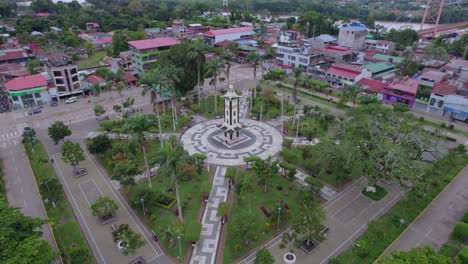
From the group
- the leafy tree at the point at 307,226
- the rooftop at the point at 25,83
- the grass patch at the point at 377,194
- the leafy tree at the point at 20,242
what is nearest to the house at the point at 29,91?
the rooftop at the point at 25,83

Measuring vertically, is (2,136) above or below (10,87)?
below

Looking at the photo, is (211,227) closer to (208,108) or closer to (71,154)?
(71,154)

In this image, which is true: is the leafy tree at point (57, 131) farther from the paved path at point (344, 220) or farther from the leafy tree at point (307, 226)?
the leafy tree at point (307, 226)

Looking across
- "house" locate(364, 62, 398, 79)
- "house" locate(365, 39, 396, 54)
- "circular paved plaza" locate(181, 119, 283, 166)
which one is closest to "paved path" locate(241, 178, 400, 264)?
"circular paved plaza" locate(181, 119, 283, 166)

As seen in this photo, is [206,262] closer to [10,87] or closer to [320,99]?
[320,99]

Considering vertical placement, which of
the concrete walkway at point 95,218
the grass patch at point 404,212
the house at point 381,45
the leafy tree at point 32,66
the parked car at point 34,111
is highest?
the house at point 381,45

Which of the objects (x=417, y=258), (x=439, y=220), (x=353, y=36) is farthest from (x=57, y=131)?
(x=353, y=36)

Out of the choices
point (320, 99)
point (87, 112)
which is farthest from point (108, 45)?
point (320, 99)
